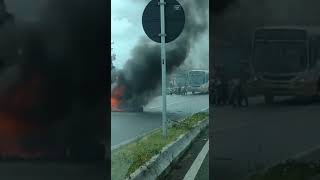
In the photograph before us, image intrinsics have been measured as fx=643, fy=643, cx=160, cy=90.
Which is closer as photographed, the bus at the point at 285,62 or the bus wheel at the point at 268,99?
the bus at the point at 285,62

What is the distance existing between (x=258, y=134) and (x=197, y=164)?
0.54 m

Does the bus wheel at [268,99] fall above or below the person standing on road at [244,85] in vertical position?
below

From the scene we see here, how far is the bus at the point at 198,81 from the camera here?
5.04 m

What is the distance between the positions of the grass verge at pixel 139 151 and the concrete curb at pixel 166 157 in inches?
1.3

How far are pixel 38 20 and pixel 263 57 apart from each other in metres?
1.81

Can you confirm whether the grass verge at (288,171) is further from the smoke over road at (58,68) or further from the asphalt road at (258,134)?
the smoke over road at (58,68)

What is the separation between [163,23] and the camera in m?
5.10

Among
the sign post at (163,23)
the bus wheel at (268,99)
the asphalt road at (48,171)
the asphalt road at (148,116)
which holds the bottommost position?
the asphalt road at (48,171)

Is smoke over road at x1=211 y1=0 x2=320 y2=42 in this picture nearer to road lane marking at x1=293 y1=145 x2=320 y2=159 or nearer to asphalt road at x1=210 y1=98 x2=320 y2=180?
asphalt road at x1=210 y1=98 x2=320 y2=180

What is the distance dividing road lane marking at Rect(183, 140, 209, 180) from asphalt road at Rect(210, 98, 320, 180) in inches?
2.8

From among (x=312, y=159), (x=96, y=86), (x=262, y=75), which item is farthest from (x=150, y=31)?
(x=312, y=159)

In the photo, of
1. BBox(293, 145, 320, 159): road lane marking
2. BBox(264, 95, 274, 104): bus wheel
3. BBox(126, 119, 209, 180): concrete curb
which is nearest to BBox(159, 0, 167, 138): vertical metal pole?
BBox(126, 119, 209, 180): concrete curb

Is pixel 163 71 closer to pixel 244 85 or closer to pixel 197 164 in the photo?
pixel 244 85

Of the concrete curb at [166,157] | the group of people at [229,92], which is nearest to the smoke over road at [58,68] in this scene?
the concrete curb at [166,157]
